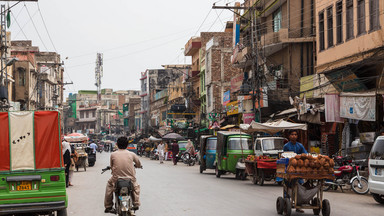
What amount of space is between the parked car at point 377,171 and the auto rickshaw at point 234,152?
10067mm

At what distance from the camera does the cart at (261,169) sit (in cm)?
2056

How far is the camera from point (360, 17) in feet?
80.2

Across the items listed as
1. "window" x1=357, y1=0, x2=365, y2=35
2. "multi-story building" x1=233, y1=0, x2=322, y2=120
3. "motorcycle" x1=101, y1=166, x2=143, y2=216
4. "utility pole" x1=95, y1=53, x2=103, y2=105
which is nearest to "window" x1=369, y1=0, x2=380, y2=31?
"window" x1=357, y1=0, x2=365, y2=35

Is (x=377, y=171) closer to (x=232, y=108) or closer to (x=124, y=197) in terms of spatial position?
(x=124, y=197)

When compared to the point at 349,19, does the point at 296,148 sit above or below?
below

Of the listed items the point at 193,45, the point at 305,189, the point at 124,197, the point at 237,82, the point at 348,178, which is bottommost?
the point at 348,178

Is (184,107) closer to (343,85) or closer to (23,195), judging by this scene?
(343,85)

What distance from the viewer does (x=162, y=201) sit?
50.0ft

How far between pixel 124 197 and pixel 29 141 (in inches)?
107

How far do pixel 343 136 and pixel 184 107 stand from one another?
4739 cm

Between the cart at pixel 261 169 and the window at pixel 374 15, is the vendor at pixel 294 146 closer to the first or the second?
the cart at pixel 261 169

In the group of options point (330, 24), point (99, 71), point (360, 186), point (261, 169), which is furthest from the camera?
point (99, 71)

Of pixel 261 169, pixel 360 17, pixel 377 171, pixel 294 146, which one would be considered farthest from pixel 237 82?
pixel 294 146

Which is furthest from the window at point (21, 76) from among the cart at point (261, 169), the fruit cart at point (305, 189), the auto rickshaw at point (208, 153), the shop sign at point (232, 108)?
the fruit cart at point (305, 189)
